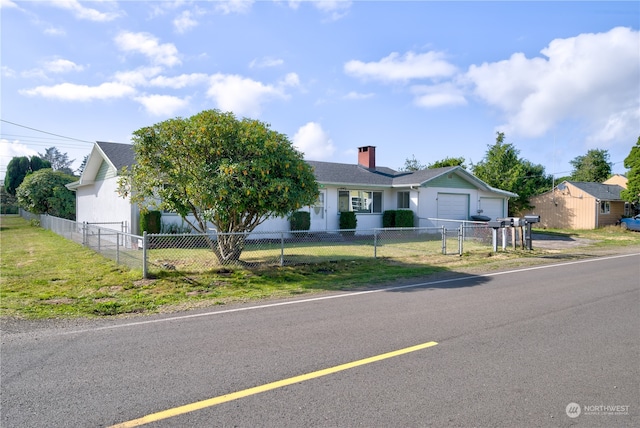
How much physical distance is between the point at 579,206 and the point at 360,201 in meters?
21.1

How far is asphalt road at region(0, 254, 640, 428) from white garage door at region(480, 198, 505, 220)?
63.8 feet

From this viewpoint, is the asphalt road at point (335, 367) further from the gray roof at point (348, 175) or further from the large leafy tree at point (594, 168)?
the large leafy tree at point (594, 168)

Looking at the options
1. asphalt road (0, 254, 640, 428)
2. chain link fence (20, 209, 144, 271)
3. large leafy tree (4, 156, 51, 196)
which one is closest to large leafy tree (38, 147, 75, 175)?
large leafy tree (4, 156, 51, 196)

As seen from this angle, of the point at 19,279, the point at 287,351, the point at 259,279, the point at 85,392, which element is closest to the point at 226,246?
the point at 259,279

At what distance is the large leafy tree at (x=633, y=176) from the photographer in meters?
29.6

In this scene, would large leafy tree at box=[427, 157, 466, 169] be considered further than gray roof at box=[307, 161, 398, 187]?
Yes

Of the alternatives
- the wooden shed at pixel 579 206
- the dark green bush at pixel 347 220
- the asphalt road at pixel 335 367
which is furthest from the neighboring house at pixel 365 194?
the asphalt road at pixel 335 367

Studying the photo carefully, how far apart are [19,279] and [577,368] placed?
10.8 meters

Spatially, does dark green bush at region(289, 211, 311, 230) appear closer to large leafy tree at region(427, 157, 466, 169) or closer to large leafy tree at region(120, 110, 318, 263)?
large leafy tree at region(120, 110, 318, 263)

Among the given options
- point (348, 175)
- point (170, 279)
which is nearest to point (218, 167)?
Answer: point (170, 279)

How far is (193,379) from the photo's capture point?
162 inches

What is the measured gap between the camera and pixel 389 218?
883 inches

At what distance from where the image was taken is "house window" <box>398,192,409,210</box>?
23.6 m

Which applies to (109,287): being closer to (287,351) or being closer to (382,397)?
(287,351)
